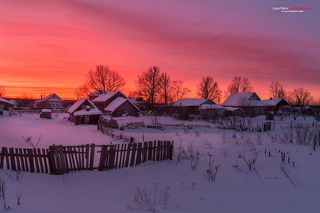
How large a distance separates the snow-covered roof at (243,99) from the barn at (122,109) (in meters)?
32.3

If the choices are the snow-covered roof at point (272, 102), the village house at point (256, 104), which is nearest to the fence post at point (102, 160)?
the village house at point (256, 104)

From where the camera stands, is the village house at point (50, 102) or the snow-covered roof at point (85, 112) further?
the village house at point (50, 102)

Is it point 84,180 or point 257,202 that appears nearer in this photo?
point 257,202

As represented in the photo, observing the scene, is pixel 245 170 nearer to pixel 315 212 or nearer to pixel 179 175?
pixel 179 175

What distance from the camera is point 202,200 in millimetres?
8406

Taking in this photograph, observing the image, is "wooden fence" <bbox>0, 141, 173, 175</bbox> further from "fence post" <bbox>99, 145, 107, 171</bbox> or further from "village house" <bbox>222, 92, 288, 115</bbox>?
"village house" <bbox>222, 92, 288, 115</bbox>

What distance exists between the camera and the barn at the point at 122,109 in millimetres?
63188


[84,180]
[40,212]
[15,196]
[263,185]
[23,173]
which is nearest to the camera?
[40,212]

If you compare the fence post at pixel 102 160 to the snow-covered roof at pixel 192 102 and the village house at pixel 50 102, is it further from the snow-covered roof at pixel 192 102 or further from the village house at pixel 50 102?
the village house at pixel 50 102

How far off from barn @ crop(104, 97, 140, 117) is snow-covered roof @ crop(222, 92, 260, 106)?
32282 mm

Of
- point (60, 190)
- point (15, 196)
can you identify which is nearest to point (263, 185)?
point (60, 190)

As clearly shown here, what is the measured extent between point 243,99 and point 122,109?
37.5m

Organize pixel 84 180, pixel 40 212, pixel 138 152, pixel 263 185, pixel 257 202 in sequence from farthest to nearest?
pixel 138 152 < pixel 84 180 < pixel 263 185 < pixel 257 202 < pixel 40 212

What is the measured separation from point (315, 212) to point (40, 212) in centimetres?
575
